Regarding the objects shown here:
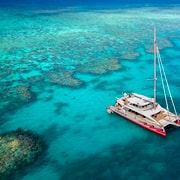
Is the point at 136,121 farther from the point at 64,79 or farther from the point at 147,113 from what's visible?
the point at 64,79

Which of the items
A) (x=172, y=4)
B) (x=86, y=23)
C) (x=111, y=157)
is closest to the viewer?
(x=111, y=157)

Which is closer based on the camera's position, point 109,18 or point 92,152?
point 92,152

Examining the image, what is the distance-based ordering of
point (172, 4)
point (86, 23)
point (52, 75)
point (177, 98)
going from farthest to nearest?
point (172, 4) < point (86, 23) < point (52, 75) < point (177, 98)

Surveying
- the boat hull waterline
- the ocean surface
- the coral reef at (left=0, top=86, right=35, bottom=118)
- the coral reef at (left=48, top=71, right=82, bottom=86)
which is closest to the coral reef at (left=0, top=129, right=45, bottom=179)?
the ocean surface

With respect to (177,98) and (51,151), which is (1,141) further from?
(177,98)

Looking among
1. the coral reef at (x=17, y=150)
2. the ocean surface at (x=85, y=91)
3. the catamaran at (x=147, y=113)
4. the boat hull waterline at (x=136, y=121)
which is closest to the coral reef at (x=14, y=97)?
the ocean surface at (x=85, y=91)

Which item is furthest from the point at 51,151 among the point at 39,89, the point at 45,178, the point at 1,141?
the point at 39,89

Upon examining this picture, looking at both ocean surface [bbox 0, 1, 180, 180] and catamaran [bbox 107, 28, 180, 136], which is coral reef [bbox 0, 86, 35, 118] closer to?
ocean surface [bbox 0, 1, 180, 180]

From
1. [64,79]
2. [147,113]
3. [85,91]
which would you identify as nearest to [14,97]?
[64,79]
